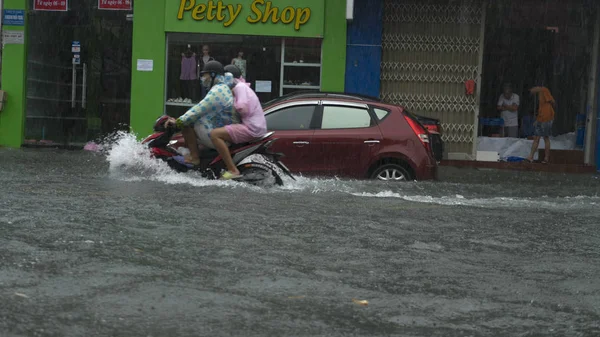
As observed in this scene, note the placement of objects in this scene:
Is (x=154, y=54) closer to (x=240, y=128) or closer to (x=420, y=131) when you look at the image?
(x=420, y=131)

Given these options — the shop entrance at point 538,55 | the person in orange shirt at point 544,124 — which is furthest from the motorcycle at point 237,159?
the shop entrance at point 538,55

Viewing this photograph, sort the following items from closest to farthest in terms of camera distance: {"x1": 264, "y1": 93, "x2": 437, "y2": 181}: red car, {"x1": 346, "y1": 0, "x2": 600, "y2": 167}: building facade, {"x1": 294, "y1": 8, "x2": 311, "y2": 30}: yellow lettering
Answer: {"x1": 264, "y1": 93, "x2": 437, "y2": 181}: red car, {"x1": 294, "y1": 8, "x2": 311, "y2": 30}: yellow lettering, {"x1": 346, "y1": 0, "x2": 600, "y2": 167}: building facade

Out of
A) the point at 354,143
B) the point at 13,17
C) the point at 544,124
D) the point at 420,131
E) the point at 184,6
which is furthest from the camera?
the point at 13,17

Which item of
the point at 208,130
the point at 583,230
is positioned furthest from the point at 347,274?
the point at 208,130

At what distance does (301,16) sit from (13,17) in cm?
610

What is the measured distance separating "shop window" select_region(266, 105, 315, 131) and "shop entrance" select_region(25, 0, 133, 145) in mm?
8165

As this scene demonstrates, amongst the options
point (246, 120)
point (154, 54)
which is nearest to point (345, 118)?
point (246, 120)

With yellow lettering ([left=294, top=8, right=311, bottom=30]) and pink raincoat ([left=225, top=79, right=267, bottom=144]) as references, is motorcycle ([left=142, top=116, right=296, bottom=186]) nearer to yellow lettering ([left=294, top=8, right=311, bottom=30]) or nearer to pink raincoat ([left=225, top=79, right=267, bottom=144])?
pink raincoat ([left=225, top=79, right=267, bottom=144])

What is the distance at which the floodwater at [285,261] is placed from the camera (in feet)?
18.4

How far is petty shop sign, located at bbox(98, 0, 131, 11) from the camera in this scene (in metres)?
21.5

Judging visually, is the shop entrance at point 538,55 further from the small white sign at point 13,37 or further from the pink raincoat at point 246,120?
the pink raincoat at point 246,120

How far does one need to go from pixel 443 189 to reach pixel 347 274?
6508mm

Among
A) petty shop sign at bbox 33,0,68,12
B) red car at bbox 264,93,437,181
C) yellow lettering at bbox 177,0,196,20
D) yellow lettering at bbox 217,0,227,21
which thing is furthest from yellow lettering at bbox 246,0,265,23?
red car at bbox 264,93,437,181

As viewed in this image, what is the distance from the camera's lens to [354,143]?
14.3m
